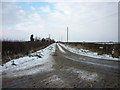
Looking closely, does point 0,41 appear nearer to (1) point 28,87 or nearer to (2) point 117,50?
(1) point 28,87

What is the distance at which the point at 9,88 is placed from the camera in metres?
4.56

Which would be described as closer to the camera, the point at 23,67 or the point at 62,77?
the point at 62,77

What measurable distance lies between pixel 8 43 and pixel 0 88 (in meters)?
9.91

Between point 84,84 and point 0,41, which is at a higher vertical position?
point 0,41

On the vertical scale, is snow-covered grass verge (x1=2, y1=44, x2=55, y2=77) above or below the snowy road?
below

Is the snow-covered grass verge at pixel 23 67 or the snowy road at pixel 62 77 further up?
the snowy road at pixel 62 77

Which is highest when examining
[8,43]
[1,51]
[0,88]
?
[8,43]

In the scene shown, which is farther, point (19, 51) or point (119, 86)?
point (19, 51)

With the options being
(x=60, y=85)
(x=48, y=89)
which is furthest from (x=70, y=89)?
(x=48, y=89)

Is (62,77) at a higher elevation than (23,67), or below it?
higher

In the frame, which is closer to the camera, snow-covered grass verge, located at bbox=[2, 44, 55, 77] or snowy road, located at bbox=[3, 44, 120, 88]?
snowy road, located at bbox=[3, 44, 120, 88]

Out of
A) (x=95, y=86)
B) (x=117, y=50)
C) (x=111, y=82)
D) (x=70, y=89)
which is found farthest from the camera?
(x=117, y=50)

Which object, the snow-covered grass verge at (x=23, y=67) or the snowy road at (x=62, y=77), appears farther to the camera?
the snow-covered grass verge at (x=23, y=67)

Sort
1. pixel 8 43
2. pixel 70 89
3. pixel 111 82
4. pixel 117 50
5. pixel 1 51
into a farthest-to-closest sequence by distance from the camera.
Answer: pixel 117 50
pixel 8 43
pixel 1 51
pixel 111 82
pixel 70 89
